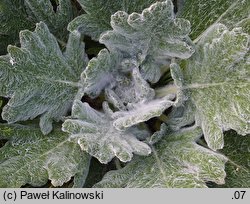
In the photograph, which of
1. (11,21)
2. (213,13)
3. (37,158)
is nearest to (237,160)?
(213,13)

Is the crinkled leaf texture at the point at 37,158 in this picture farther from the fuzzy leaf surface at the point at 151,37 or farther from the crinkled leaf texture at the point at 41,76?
the fuzzy leaf surface at the point at 151,37

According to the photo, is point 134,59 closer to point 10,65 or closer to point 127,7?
point 127,7

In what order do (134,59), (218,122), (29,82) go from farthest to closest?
(134,59) → (29,82) → (218,122)

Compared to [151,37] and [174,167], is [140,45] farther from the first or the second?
[174,167]

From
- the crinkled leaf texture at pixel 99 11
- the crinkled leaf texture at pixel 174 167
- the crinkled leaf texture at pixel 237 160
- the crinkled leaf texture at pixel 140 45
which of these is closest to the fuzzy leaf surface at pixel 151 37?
the crinkled leaf texture at pixel 140 45

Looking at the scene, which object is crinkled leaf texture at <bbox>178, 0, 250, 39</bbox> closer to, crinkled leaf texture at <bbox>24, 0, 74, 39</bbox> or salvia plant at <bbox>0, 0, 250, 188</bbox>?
salvia plant at <bbox>0, 0, 250, 188</bbox>

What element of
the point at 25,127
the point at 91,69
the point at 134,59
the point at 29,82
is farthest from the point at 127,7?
the point at 25,127

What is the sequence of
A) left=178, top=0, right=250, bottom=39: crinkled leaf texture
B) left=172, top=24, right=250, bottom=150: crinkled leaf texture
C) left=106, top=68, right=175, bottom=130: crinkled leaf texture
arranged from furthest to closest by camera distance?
left=178, top=0, right=250, bottom=39: crinkled leaf texture
left=106, top=68, right=175, bottom=130: crinkled leaf texture
left=172, top=24, right=250, bottom=150: crinkled leaf texture

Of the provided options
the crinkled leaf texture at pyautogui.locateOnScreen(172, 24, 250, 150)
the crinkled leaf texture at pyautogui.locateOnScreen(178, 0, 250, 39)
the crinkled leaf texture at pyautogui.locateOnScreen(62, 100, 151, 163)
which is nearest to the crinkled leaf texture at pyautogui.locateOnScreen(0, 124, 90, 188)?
the crinkled leaf texture at pyautogui.locateOnScreen(62, 100, 151, 163)
